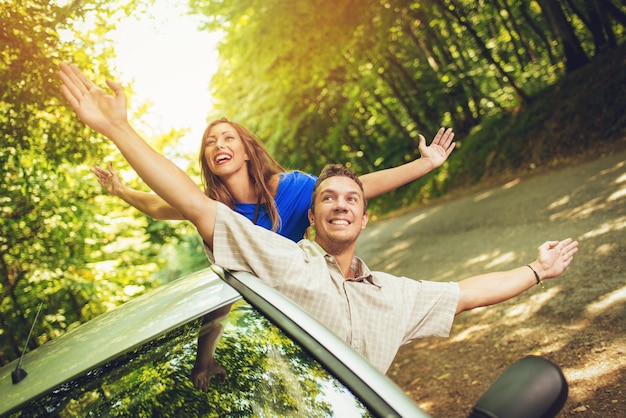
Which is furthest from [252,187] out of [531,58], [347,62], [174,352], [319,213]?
[531,58]

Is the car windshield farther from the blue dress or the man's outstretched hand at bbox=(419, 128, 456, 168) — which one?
the man's outstretched hand at bbox=(419, 128, 456, 168)

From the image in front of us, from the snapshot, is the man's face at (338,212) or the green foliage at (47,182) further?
the green foliage at (47,182)

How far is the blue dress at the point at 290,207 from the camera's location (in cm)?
287

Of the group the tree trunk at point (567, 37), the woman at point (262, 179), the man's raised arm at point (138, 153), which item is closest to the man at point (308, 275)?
the man's raised arm at point (138, 153)

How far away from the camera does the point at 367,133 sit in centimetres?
2553

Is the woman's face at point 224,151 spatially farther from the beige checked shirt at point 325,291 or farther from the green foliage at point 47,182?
the green foliage at point 47,182

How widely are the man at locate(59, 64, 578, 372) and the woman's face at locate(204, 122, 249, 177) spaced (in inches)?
33.9

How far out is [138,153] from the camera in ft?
6.04

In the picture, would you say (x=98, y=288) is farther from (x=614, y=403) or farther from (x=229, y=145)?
(x=614, y=403)

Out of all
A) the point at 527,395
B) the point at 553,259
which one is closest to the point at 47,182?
the point at 553,259

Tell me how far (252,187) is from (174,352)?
1.61 meters

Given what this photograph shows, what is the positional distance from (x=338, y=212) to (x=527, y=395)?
1.27 meters

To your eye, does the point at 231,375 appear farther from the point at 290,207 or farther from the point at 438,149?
the point at 438,149

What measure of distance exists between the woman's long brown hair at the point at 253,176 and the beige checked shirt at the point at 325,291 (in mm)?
908
